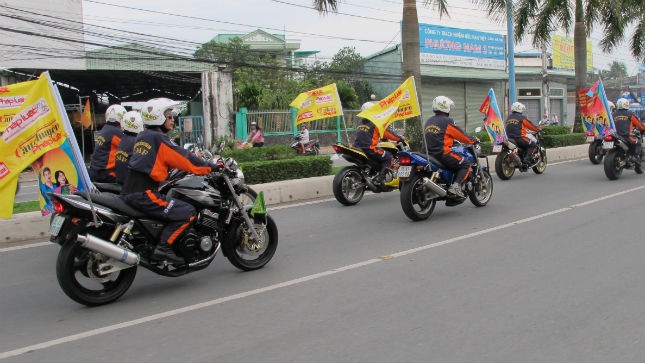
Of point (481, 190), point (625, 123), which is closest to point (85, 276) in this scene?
point (481, 190)

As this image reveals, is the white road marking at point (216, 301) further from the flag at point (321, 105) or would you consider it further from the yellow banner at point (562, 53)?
the yellow banner at point (562, 53)

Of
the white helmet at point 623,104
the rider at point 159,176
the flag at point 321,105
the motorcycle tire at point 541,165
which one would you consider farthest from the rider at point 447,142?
the motorcycle tire at point 541,165

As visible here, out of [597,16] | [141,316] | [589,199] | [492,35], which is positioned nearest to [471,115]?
[492,35]

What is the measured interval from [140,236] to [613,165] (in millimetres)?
10470

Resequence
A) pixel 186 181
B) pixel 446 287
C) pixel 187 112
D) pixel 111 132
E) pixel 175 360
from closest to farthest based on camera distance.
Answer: pixel 175 360 < pixel 446 287 < pixel 186 181 < pixel 111 132 < pixel 187 112

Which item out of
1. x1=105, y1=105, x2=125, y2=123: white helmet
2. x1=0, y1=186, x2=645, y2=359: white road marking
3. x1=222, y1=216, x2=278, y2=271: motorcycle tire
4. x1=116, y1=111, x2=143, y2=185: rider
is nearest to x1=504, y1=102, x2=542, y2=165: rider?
x1=0, y1=186, x2=645, y2=359: white road marking

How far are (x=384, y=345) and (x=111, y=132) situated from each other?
5015 millimetres

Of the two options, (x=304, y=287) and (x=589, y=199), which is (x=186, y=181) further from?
(x=589, y=199)

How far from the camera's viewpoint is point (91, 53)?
25.2 meters

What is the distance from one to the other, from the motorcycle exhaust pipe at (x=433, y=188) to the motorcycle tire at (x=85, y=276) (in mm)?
4584

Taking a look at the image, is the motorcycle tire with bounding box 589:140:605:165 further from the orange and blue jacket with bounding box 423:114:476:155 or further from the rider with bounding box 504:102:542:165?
the orange and blue jacket with bounding box 423:114:476:155

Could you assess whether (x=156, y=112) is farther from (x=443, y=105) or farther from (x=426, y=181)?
(x=443, y=105)

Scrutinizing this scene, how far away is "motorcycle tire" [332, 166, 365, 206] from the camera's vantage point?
10.0 m

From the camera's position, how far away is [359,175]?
1030 centimetres
